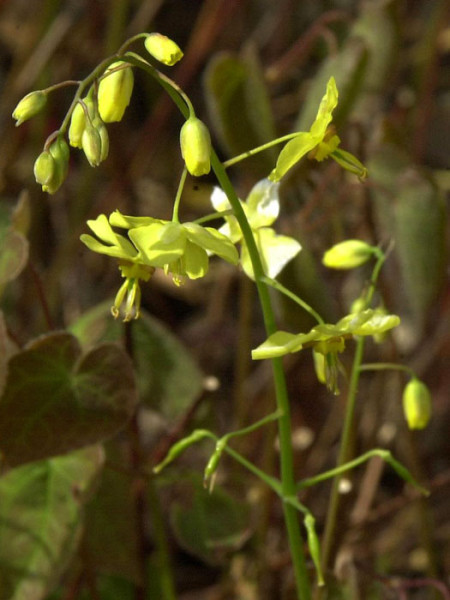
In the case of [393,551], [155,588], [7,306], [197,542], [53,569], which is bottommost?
[393,551]

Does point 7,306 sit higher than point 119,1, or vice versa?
point 119,1

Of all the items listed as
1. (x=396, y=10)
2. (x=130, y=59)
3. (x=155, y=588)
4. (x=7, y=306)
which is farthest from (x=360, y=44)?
(x=155, y=588)

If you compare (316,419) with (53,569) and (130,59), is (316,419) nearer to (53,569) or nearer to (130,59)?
(53,569)

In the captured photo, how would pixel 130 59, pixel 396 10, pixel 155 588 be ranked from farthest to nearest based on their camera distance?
pixel 396 10, pixel 155 588, pixel 130 59

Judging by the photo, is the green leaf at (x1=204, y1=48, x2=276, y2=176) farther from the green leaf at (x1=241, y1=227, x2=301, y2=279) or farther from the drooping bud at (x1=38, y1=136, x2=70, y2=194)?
the drooping bud at (x1=38, y1=136, x2=70, y2=194)

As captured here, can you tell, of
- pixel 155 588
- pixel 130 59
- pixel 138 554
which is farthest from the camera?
pixel 155 588

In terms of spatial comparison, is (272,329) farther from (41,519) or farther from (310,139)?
(41,519)
